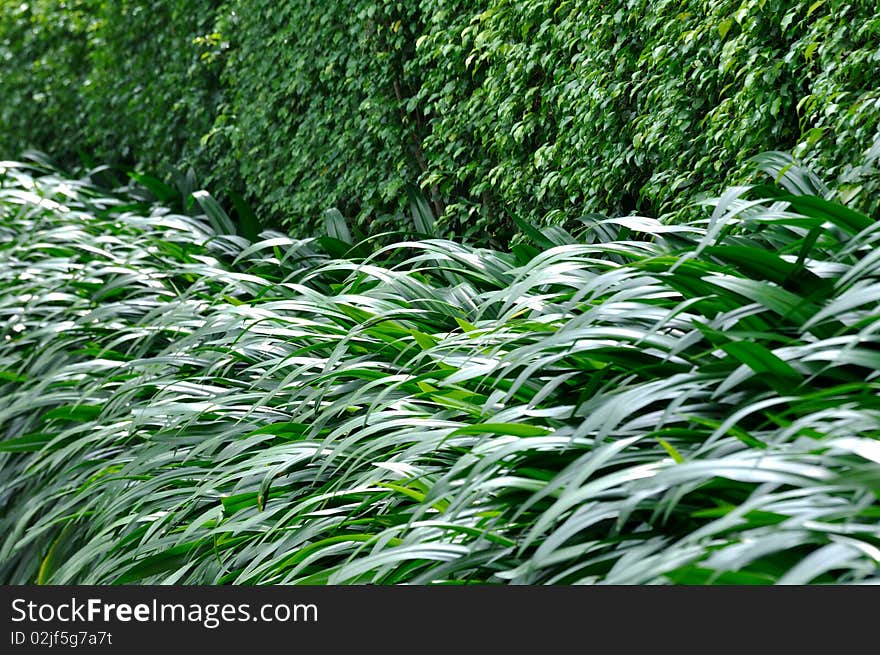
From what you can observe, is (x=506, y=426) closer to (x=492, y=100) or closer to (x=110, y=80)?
(x=492, y=100)

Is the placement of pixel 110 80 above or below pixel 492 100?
below

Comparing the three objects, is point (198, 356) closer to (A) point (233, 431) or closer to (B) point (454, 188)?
(A) point (233, 431)

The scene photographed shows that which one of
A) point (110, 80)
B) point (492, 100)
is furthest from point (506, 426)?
point (110, 80)

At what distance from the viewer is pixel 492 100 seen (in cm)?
399

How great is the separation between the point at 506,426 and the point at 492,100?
86.7 inches

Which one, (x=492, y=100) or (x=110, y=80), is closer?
(x=492, y=100)

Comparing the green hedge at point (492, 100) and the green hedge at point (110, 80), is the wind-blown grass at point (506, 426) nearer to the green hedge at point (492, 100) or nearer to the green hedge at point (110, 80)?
the green hedge at point (492, 100)

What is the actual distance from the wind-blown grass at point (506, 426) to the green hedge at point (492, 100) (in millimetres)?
262

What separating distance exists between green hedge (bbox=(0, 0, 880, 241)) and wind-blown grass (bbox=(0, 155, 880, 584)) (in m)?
0.26

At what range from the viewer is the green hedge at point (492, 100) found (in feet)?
9.62

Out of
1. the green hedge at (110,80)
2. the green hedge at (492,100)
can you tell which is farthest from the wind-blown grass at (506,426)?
the green hedge at (110,80)

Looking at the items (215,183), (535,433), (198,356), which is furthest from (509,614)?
(215,183)

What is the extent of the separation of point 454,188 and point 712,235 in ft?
7.73

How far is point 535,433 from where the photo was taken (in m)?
2.08
